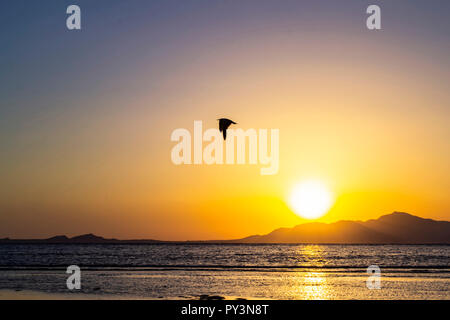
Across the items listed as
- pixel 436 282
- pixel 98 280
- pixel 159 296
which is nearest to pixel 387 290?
pixel 436 282

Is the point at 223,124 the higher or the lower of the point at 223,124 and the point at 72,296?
the higher

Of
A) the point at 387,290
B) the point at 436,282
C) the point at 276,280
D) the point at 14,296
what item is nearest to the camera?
the point at 14,296

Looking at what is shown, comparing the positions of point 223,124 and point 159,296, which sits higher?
point 223,124
